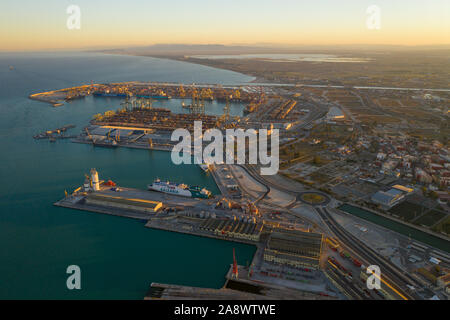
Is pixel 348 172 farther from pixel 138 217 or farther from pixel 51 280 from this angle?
pixel 51 280

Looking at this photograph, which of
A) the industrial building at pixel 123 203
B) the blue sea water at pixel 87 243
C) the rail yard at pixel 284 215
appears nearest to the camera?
the rail yard at pixel 284 215

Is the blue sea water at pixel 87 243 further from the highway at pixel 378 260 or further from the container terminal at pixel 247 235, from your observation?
the highway at pixel 378 260

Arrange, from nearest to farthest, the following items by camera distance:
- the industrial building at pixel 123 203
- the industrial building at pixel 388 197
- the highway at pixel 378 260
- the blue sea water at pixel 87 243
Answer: the highway at pixel 378 260, the blue sea water at pixel 87 243, the industrial building at pixel 123 203, the industrial building at pixel 388 197

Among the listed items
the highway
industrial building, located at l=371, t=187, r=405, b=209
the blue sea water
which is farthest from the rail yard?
industrial building, located at l=371, t=187, r=405, b=209

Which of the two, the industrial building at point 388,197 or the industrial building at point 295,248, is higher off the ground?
the industrial building at point 388,197

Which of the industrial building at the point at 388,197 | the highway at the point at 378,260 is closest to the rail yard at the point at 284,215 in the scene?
the highway at the point at 378,260

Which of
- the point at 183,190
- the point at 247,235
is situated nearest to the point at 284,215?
the point at 247,235

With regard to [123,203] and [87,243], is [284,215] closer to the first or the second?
[123,203]

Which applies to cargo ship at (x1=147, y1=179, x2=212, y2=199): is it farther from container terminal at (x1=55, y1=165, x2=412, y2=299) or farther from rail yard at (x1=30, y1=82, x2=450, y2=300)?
container terminal at (x1=55, y1=165, x2=412, y2=299)
